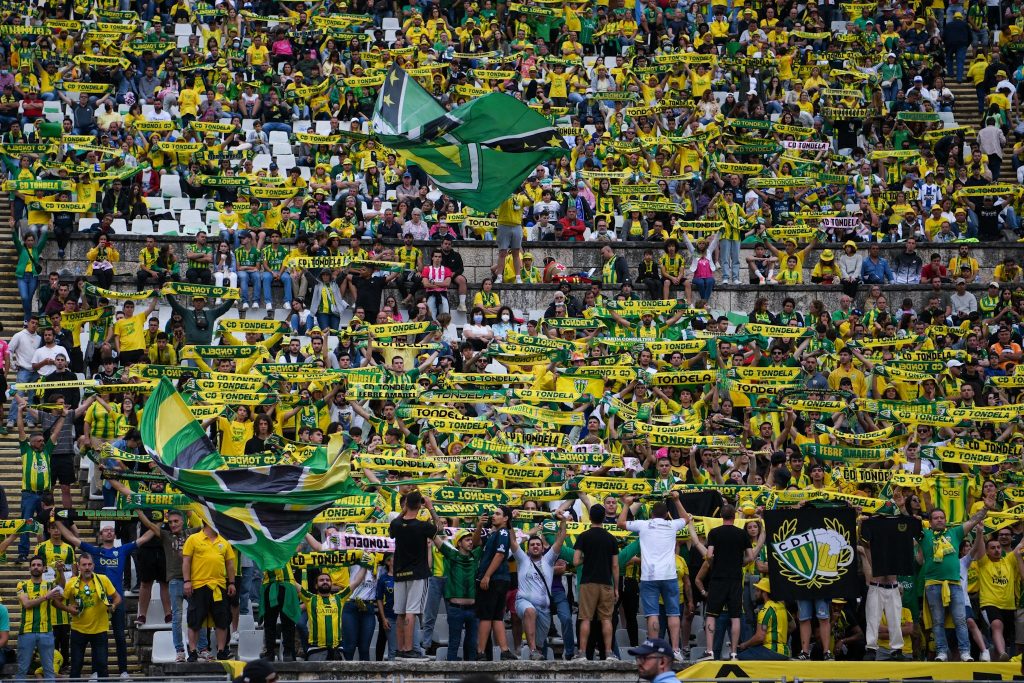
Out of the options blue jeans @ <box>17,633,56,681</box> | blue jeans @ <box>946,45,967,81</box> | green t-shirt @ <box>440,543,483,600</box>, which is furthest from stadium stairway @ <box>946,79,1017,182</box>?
blue jeans @ <box>17,633,56,681</box>

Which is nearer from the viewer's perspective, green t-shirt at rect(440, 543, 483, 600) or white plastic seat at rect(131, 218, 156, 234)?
green t-shirt at rect(440, 543, 483, 600)

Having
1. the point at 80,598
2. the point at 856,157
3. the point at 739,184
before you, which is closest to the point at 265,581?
the point at 80,598

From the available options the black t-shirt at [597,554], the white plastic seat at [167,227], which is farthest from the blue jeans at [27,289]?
the black t-shirt at [597,554]

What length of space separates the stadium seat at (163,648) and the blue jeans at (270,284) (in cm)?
913

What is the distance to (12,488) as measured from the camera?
23438 mm

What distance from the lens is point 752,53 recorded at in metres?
36.8

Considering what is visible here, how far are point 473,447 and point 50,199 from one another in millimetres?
9426

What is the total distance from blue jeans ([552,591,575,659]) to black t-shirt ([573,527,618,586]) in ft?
1.60

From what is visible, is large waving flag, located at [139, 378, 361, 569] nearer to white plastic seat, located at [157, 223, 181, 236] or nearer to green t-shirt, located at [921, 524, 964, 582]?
green t-shirt, located at [921, 524, 964, 582]

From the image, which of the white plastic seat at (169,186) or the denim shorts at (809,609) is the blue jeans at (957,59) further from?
the denim shorts at (809,609)

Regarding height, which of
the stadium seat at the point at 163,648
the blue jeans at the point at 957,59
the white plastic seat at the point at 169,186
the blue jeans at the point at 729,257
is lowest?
the stadium seat at the point at 163,648

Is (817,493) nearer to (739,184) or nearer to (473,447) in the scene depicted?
(473,447)

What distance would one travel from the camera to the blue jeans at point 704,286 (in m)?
29.7

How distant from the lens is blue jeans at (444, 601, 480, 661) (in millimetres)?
19562
